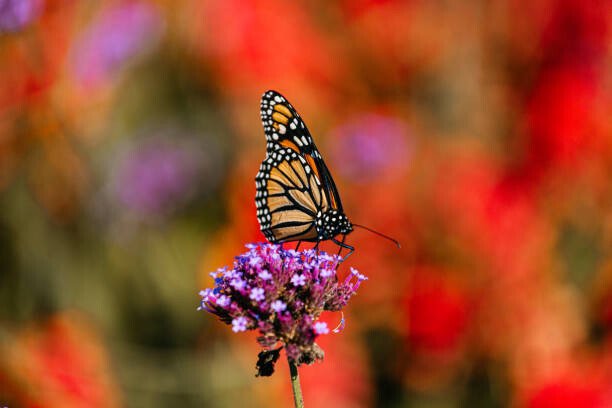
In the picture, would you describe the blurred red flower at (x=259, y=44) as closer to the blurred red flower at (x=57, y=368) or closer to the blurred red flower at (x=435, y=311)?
the blurred red flower at (x=435, y=311)

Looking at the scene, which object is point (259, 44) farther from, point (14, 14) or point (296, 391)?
point (296, 391)

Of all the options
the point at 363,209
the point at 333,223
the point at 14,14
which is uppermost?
the point at 14,14

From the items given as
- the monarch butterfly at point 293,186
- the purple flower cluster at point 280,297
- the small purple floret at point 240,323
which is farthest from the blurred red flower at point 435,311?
Result: the small purple floret at point 240,323

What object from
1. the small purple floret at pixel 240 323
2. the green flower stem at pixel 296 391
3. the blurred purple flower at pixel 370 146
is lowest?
the green flower stem at pixel 296 391

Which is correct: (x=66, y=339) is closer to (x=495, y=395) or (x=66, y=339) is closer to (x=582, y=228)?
(x=495, y=395)

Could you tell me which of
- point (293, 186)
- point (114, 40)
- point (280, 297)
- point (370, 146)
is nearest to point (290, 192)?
point (293, 186)

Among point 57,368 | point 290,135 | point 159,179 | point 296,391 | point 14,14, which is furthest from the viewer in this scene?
point 159,179

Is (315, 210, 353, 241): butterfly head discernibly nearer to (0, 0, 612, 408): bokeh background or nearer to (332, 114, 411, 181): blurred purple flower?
(0, 0, 612, 408): bokeh background
